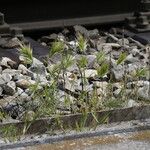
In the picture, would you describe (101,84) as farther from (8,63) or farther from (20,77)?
(8,63)

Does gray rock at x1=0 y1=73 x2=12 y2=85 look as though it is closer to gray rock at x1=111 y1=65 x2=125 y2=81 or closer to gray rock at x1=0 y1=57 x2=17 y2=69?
gray rock at x1=0 y1=57 x2=17 y2=69

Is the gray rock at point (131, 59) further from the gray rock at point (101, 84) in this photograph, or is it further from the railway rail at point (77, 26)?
the gray rock at point (101, 84)

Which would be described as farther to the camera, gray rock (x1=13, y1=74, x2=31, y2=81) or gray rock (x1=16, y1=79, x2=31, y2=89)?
gray rock (x1=13, y1=74, x2=31, y2=81)

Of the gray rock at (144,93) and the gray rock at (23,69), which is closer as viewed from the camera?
the gray rock at (144,93)

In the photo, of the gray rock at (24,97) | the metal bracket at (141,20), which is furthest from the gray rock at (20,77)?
the metal bracket at (141,20)

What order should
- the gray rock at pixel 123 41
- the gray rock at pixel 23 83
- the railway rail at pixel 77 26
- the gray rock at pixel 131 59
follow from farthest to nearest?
the gray rock at pixel 123 41
the railway rail at pixel 77 26
the gray rock at pixel 131 59
the gray rock at pixel 23 83

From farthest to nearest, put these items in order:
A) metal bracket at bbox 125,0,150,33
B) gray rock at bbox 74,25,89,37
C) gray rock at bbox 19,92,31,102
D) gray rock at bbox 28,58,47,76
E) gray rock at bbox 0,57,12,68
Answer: metal bracket at bbox 125,0,150,33, gray rock at bbox 74,25,89,37, gray rock at bbox 0,57,12,68, gray rock at bbox 28,58,47,76, gray rock at bbox 19,92,31,102

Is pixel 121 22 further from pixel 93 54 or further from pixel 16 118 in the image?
pixel 16 118

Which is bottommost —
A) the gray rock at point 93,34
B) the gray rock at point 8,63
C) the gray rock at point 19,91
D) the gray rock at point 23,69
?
the gray rock at point 19,91

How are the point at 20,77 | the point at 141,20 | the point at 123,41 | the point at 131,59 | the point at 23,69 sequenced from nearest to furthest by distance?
1. the point at 20,77
2. the point at 23,69
3. the point at 131,59
4. the point at 123,41
5. the point at 141,20

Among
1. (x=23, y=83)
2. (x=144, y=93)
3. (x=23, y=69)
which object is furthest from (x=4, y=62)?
(x=144, y=93)

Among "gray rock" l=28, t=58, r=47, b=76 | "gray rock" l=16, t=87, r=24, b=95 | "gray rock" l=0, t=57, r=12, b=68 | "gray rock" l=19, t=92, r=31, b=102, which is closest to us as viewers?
"gray rock" l=19, t=92, r=31, b=102

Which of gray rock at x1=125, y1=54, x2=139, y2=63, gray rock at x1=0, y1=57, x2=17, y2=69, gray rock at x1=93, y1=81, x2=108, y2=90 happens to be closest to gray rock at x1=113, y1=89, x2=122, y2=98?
gray rock at x1=93, y1=81, x2=108, y2=90

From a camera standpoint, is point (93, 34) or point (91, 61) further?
point (93, 34)
